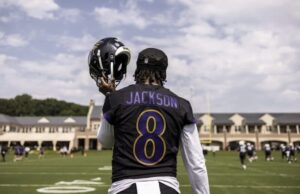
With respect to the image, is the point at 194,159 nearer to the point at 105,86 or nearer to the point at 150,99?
the point at 150,99

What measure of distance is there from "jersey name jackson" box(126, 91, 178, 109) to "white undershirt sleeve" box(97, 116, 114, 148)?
248 millimetres

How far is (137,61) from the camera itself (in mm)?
3121

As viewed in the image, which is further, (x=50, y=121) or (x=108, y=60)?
(x=50, y=121)

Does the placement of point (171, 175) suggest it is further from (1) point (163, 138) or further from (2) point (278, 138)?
(2) point (278, 138)

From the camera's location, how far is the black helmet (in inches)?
136

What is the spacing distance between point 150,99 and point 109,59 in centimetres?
81

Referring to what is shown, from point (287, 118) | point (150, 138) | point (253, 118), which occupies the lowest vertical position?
point (150, 138)

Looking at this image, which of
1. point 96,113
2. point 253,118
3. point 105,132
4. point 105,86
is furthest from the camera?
point 253,118

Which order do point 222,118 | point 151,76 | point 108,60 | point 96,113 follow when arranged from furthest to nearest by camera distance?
point 222,118 < point 96,113 < point 108,60 < point 151,76

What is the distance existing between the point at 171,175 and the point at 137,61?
99 cm

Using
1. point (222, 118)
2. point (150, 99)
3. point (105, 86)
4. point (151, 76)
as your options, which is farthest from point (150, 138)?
point (222, 118)

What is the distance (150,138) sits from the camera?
2820 millimetres

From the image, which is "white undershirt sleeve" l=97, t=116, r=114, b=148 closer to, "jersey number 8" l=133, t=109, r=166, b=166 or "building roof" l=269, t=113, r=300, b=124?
"jersey number 8" l=133, t=109, r=166, b=166

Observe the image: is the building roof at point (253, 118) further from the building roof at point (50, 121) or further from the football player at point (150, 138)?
the football player at point (150, 138)
